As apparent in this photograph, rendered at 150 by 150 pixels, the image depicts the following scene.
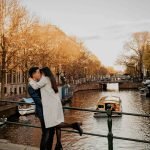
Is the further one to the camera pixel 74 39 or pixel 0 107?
pixel 74 39

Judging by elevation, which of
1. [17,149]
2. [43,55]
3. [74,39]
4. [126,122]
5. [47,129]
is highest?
[74,39]

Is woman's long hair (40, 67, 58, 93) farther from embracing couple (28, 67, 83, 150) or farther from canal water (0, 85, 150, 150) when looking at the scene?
canal water (0, 85, 150, 150)

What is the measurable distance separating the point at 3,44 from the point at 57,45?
23.5 metres

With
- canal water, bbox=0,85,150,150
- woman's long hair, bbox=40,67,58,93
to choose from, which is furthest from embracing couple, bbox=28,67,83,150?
canal water, bbox=0,85,150,150

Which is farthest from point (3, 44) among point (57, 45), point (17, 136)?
point (57, 45)

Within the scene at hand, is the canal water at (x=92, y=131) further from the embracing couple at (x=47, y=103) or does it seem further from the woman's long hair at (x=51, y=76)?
the woman's long hair at (x=51, y=76)

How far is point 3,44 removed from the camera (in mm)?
32094

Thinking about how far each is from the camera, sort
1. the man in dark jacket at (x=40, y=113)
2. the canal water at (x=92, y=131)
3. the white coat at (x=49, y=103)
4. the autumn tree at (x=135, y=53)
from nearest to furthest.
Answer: the white coat at (x=49, y=103) → the man in dark jacket at (x=40, y=113) → the canal water at (x=92, y=131) → the autumn tree at (x=135, y=53)

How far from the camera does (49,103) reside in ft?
18.8

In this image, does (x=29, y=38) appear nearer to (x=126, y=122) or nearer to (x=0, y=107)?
(x=0, y=107)

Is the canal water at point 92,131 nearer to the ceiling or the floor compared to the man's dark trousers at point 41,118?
nearer to the floor

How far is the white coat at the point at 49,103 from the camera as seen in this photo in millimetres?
5719

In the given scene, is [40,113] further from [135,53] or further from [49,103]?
[135,53]

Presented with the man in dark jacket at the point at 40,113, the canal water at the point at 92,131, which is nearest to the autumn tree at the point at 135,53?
the canal water at the point at 92,131
